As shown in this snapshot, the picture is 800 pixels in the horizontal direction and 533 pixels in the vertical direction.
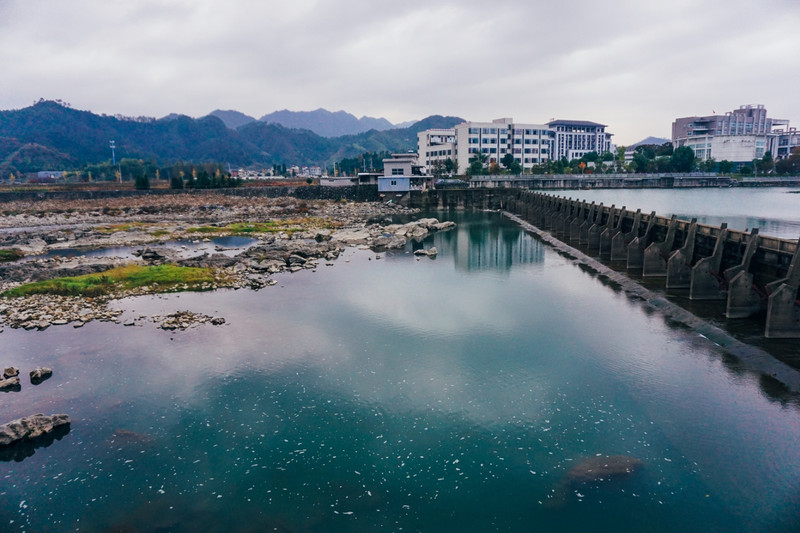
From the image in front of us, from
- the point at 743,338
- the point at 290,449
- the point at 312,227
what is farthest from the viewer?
the point at 312,227

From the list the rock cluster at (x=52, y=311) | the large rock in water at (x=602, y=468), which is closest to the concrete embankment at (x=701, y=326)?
the large rock in water at (x=602, y=468)

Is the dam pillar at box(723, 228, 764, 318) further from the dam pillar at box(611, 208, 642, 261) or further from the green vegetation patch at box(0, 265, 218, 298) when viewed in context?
the green vegetation patch at box(0, 265, 218, 298)

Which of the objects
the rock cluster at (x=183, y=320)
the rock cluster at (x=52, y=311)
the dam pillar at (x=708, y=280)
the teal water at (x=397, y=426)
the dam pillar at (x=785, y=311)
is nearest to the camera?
the teal water at (x=397, y=426)

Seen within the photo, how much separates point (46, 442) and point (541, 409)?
19692mm

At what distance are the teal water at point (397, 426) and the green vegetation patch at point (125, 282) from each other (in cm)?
737

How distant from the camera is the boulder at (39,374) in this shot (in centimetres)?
2414

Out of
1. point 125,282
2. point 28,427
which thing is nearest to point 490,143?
point 125,282

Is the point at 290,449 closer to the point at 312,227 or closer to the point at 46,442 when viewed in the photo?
the point at 46,442

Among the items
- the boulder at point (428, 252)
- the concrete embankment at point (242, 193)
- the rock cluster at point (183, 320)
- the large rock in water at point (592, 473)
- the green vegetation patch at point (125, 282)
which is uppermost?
the concrete embankment at point (242, 193)

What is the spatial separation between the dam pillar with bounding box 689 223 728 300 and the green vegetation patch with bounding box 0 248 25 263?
65644 millimetres

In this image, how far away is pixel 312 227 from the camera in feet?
261

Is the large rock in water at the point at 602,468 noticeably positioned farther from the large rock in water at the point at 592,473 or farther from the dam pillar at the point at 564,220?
the dam pillar at the point at 564,220

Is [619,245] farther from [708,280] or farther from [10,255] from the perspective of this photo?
[10,255]

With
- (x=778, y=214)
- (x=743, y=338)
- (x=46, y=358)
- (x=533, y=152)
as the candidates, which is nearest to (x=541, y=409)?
(x=743, y=338)
